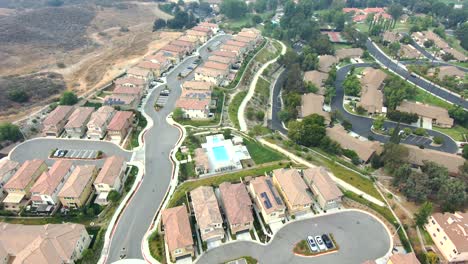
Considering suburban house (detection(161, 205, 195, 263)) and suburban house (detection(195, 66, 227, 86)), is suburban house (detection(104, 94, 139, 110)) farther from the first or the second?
suburban house (detection(161, 205, 195, 263))

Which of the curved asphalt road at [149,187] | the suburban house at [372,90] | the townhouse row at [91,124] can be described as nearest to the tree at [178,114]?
the curved asphalt road at [149,187]

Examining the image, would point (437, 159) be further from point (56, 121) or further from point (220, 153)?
point (56, 121)

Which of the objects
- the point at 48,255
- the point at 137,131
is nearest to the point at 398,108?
the point at 137,131

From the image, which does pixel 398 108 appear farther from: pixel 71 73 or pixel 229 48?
pixel 71 73

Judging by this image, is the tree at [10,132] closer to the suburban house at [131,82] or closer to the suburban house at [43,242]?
the suburban house at [131,82]

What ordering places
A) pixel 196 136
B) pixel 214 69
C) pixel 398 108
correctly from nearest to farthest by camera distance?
pixel 196 136 → pixel 398 108 → pixel 214 69

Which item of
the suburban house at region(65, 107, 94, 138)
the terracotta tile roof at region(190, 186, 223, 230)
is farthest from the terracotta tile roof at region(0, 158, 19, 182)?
the terracotta tile roof at region(190, 186, 223, 230)

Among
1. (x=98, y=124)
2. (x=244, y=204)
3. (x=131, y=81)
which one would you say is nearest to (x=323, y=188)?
(x=244, y=204)
